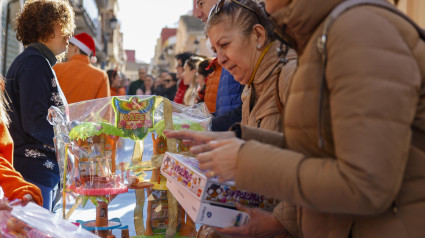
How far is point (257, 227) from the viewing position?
1.70 m

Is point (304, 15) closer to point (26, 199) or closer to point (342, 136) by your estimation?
point (342, 136)

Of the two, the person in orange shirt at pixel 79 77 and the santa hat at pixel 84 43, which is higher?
the santa hat at pixel 84 43

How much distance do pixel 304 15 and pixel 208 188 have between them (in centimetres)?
66

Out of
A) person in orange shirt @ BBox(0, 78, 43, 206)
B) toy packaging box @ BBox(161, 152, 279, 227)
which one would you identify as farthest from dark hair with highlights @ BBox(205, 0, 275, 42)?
person in orange shirt @ BBox(0, 78, 43, 206)

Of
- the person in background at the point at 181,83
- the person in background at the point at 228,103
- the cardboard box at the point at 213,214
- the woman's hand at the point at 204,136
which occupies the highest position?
the woman's hand at the point at 204,136

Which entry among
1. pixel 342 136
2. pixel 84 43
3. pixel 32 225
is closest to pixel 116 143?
pixel 32 225

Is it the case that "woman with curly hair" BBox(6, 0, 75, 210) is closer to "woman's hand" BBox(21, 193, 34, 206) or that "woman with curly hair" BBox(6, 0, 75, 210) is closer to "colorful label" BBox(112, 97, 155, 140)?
"colorful label" BBox(112, 97, 155, 140)

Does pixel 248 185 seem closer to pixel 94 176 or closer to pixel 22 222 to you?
pixel 22 222

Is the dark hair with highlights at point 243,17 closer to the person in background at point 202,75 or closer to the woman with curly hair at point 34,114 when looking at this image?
the woman with curly hair at point 34,114

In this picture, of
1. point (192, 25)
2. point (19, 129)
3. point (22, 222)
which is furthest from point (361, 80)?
point (192, 25)

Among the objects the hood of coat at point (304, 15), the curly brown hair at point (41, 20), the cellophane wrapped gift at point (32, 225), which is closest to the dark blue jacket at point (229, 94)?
the curly brown hair at point (41, 20)

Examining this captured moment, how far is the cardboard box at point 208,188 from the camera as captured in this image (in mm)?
1604

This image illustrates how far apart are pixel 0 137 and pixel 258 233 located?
1269 mm

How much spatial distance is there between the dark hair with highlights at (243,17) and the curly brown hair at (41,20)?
1.79 m
